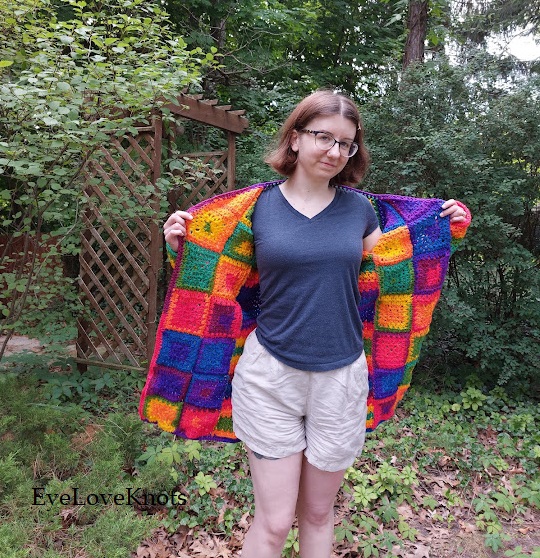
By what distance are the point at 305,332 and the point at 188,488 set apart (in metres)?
1.56

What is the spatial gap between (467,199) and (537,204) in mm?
773

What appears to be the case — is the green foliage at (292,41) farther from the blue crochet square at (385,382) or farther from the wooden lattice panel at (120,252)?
the blue crochet square at (385,382)

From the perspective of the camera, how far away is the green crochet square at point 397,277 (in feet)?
5.40

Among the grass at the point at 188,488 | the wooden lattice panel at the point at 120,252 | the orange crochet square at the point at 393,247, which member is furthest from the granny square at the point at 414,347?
the wooden lattice panel at the point at 120,252

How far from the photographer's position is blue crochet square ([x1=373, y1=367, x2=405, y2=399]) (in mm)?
1782

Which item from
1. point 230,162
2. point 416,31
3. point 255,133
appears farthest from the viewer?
point 255,133

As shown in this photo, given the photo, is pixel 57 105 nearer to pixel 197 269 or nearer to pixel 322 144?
pixel 197 269

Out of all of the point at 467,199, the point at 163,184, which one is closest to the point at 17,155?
the point at 163,184

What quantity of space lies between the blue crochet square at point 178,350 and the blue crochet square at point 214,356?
0.07 ft

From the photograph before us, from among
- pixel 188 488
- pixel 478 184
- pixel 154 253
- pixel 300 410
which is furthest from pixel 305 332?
pixel 478 184

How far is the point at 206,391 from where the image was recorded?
1664 mm

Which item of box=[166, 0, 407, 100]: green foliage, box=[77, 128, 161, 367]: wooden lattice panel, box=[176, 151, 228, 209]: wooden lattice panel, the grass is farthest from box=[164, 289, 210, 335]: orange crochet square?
box=[166, 0, 407, 100]: green foliage

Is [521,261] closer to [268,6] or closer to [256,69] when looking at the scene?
[256,69]

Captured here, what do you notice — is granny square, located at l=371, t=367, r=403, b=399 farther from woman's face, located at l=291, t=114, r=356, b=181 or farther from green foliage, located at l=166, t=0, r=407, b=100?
green foliage, located at l=166, t=0, r=407, b=100
